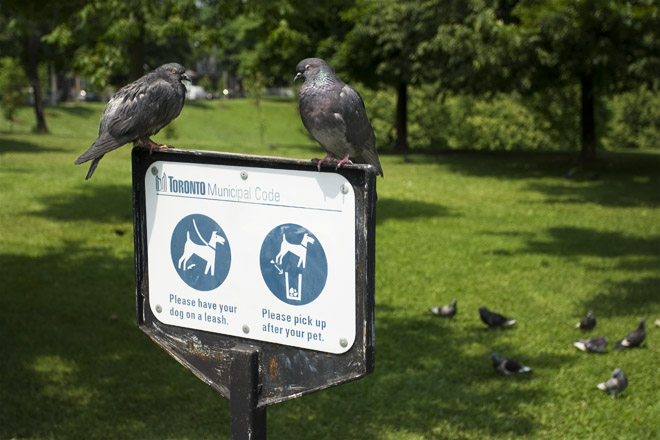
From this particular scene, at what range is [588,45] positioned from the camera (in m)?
21.5

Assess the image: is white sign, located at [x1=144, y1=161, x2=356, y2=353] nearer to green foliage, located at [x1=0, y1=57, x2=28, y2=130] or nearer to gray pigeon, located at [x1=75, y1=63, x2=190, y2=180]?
gray pigeon, located at [x1=75, y1=63, x2=190, y2=180]

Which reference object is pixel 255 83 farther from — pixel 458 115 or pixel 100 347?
pixel 100 347

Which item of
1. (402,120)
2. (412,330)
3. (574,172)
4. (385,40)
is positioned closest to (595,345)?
(412,330)

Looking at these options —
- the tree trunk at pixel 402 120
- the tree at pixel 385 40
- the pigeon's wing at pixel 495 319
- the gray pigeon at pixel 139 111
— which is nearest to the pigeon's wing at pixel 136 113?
the gray pigeon at pixel 139 111

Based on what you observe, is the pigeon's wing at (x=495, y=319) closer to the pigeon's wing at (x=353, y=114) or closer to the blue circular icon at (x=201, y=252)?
the pigeon's wing at (x=353, y=114)

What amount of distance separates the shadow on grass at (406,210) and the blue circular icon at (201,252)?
1212 centimetres

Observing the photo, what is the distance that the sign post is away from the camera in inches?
95.7

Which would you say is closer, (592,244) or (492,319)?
(492,319)

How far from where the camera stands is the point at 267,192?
2553 mm

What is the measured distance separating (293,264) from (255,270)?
152mm

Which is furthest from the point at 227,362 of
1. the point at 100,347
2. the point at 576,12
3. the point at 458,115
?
the point at 458,115

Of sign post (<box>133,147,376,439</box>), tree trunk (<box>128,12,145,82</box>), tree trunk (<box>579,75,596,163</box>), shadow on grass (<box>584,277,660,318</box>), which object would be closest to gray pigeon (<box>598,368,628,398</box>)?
shadow on grass (<box>584,277,660,318</box>)

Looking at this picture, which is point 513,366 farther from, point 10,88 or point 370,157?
point 10,88

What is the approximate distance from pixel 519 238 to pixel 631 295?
12.6 ft
